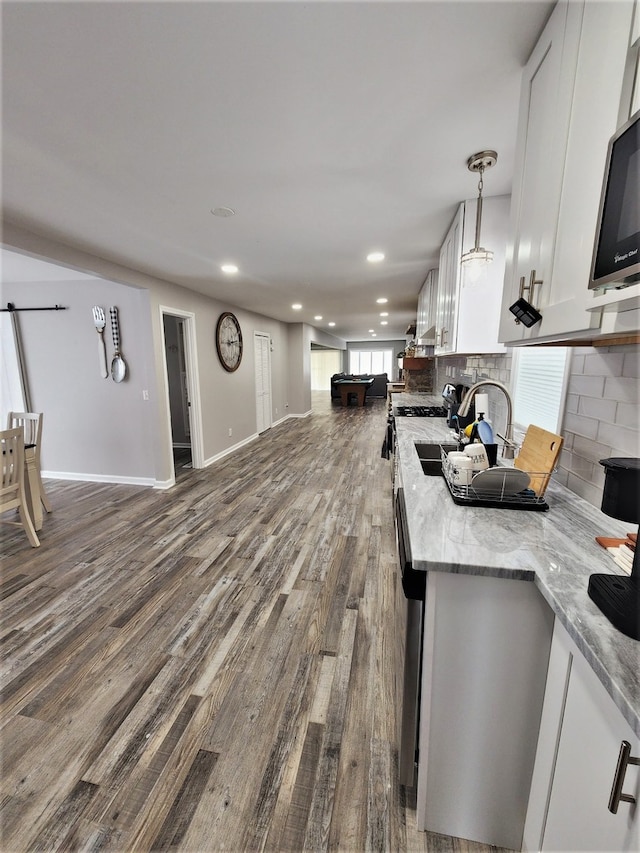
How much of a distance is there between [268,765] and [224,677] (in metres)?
0.45

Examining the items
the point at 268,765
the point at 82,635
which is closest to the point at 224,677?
the point at 268,765

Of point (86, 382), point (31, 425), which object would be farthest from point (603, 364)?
point (86, 382)

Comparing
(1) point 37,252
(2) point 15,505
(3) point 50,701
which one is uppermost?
(1) point 37,252

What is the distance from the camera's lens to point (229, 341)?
18.5 ft

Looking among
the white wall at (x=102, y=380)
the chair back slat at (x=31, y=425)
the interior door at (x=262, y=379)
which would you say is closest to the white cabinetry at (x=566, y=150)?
the white wall at (x=102, y=380)

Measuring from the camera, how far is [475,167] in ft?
5.48

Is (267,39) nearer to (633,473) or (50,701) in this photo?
(633,473)

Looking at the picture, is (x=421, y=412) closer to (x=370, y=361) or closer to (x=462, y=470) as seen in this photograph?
(x=462, y=470)

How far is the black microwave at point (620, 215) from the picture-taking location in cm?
60

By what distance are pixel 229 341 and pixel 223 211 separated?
3.57m

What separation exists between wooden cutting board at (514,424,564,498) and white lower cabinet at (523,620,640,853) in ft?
1.84

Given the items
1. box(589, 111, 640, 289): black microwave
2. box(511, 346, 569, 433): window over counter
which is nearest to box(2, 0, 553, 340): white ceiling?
box(589, 111, 640, 289): black microwave

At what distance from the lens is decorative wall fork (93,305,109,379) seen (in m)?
4.00

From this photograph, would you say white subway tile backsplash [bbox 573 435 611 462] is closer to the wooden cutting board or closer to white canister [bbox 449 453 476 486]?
the wooden cutting board
